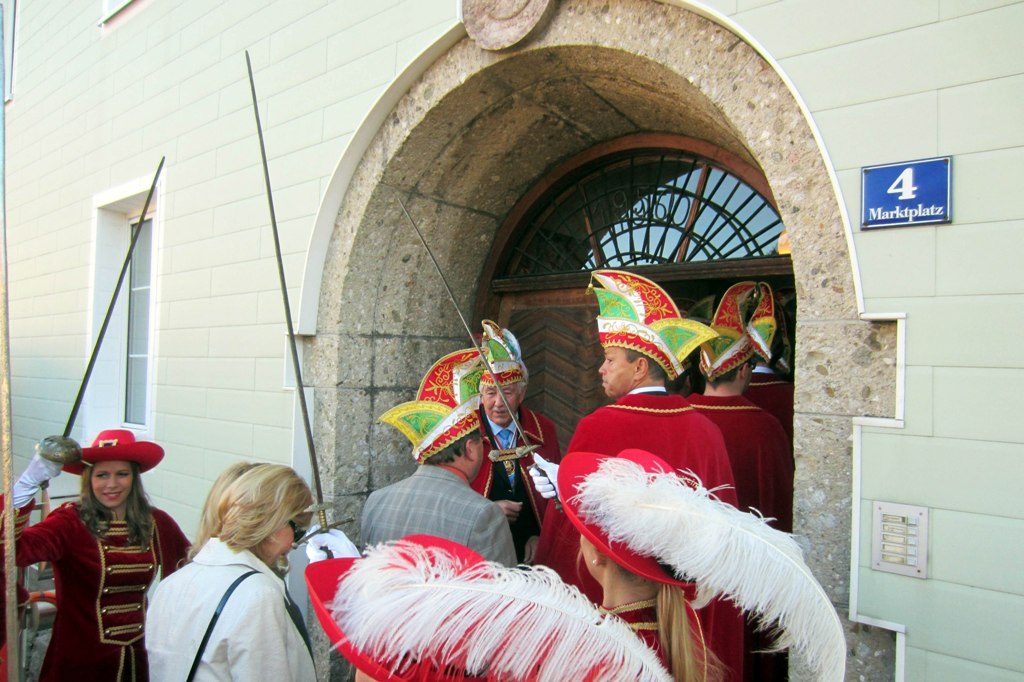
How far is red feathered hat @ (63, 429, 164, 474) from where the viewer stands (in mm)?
2832

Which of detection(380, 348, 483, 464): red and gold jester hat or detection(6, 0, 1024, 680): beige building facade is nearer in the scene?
detection(6, 0, 1024, 680): beige building facade

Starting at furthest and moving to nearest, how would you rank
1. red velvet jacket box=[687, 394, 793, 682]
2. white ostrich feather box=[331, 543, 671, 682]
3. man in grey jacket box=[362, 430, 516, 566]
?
red velvet jacket box=[687, 394, 793, 682] → man in grey jacket box=[362, 430, 516, 566] → white ostrich feather box=[331, 543, 671, 682]

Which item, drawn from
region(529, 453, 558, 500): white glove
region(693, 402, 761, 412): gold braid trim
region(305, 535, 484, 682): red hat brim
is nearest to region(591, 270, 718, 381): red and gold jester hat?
region(693, 402, 761, 412): gold braid trim

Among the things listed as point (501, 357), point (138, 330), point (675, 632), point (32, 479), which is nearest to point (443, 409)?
point (501, 357)

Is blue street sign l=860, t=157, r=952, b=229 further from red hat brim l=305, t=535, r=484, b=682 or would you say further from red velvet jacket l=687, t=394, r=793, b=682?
red hat brim l=305, t=535, r=484, b=682

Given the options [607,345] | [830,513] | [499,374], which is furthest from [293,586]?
Result: [830,513]

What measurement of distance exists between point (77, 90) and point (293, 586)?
4819 mm

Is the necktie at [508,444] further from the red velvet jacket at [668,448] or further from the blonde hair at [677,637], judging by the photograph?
the blonde hair at [677,637]

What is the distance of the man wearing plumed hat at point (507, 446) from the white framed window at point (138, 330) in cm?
373

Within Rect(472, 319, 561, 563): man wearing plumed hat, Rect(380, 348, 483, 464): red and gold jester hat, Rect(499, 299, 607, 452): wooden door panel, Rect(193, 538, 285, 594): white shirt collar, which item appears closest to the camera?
Rect(193, 538, 285, 594): white shirt collar

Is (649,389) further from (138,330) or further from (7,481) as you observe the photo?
(138,330)

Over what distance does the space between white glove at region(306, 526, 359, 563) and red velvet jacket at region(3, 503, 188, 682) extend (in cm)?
77


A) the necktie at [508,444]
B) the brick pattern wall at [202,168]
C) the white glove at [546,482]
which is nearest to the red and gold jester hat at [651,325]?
the white glove at [546,482]

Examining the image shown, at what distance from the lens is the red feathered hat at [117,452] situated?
2.83 m
